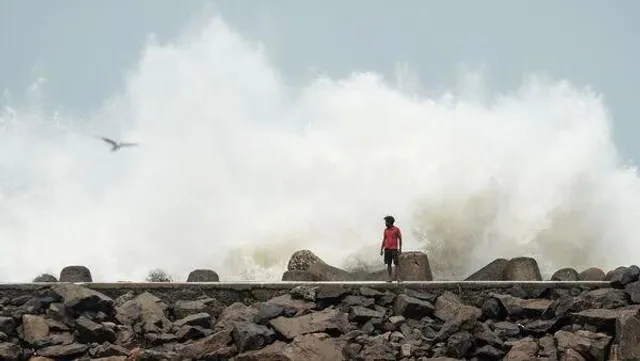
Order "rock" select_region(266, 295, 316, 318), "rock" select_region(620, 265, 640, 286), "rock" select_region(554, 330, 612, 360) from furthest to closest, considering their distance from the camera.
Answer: "rock" select_region(620, 265, 640, 286) → "rock" select_region(266, 295, 316, 318) → "rock" select_region(554, 330, 612, 360)

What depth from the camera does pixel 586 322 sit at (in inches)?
391

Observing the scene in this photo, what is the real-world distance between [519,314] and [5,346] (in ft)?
22.7

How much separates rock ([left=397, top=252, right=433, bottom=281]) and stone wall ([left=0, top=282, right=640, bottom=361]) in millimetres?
1285

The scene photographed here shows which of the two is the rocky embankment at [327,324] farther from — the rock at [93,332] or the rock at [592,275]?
the rock at [592,275]

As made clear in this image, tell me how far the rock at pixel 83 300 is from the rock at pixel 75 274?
165cm

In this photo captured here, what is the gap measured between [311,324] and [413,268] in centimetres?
283

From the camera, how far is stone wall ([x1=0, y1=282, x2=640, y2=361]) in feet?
31.8

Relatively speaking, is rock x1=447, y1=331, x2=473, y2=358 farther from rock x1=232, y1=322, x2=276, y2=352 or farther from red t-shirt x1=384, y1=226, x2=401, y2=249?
red t-shirt x1=384, y1=226, x2=401, y2=249

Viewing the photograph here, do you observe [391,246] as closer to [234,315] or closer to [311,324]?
[311,324]

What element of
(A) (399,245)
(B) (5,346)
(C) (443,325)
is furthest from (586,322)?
(B) (5,346)

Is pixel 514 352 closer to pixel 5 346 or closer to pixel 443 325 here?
pixel 443 325

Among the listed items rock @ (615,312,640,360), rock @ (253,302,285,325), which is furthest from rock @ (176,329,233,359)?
rock @ (615,312,640,360)

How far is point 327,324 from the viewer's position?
1029 centimetres

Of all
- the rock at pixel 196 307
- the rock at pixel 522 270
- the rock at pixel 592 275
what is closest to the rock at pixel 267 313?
the rock at pixel 196 307
